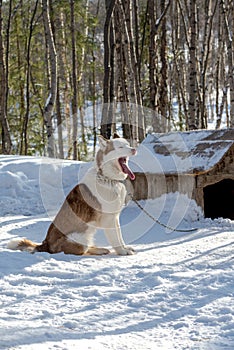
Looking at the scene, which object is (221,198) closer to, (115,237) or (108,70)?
(108,70)

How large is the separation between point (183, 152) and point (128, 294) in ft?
12.6

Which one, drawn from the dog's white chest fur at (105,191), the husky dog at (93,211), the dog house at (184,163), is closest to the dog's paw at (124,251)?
the husky dog at (93,211)

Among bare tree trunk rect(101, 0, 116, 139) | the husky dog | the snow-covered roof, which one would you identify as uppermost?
bare tree trunk rect(101, 0, 116, 139)

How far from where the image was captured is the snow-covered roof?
22.4ft

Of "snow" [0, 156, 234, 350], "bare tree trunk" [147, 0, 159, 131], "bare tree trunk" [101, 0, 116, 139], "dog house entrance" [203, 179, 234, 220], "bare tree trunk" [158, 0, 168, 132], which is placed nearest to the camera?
"snow" [0, 156, 234, 350]

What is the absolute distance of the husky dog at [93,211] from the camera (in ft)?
15.9

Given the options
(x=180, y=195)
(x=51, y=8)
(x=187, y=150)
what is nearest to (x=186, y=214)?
(x=180, y=195)

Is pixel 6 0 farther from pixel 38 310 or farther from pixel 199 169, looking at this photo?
pixel 38 310

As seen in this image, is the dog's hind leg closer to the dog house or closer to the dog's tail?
the dog's tail

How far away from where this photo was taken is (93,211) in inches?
193

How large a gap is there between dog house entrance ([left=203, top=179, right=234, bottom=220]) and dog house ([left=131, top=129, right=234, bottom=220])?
0.41 ft

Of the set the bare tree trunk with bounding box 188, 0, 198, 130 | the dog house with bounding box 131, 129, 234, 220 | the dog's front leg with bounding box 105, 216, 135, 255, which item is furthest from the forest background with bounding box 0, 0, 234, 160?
the dog's front leg with bounding box 105, 216, 135, 255

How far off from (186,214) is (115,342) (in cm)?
A: 423

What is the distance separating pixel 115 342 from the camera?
2.82 metres
